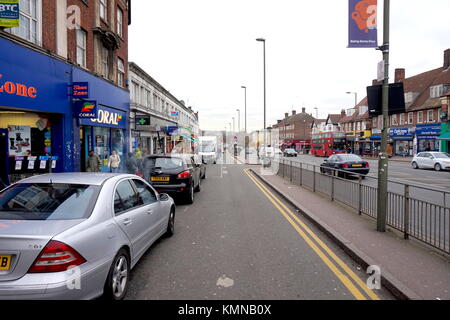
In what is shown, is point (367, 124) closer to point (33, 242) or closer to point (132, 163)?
point (132, 163)

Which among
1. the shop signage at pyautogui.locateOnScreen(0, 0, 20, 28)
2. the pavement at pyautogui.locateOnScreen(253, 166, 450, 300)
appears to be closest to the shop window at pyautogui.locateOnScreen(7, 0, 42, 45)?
the shop signage at pyautogui.locateOnScreen(0, 0, 20, 28)

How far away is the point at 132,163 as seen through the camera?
38.4ft

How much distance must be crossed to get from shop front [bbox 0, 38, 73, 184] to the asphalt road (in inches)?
262

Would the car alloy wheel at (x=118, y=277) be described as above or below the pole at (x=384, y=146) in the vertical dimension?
below

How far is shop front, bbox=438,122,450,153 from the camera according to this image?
34.6 m

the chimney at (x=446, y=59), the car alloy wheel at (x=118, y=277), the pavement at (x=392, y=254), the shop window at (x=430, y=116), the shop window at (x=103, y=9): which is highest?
the chimney at (x=446, y=59)

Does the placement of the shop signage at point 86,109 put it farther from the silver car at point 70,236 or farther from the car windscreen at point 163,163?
the silver car at point 70,236

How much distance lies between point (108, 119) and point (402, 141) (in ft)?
139

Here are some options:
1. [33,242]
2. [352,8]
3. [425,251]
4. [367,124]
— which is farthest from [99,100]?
[367,124]

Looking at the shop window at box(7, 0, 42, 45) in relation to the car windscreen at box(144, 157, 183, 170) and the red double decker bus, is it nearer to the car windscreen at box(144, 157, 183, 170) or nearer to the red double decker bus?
the car windscreen at box(144, 157, 183, 170)

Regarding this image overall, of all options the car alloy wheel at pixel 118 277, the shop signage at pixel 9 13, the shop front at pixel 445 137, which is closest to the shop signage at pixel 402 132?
the shop front at pixel 445 137

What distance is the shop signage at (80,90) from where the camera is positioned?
12.0 meters

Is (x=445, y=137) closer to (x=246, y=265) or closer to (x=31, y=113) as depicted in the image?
(x=246, y=265)

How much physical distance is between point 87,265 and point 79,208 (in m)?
0.75
